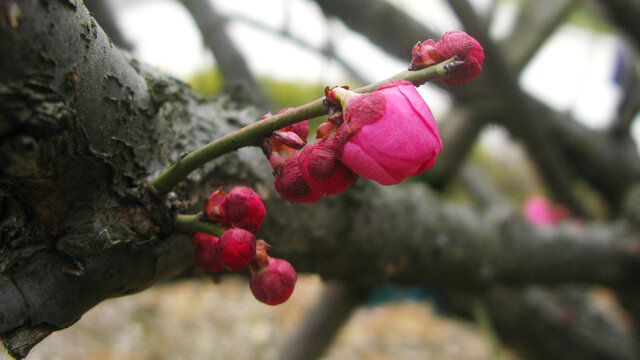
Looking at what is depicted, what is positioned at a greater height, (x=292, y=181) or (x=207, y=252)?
(x=292, y=181)

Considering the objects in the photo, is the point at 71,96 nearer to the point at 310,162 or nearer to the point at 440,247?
the point at 310,162

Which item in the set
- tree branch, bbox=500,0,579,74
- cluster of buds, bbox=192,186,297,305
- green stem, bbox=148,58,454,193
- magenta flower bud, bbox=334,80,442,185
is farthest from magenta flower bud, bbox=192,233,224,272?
tree branch, bbox=500,0,579,74

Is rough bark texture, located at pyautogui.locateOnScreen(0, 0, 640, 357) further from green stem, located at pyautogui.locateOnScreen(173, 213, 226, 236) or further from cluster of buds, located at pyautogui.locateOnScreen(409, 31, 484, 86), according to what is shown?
cluster of buds, located at pyautogui.locateOnScreen(409, 31, 484, 86)

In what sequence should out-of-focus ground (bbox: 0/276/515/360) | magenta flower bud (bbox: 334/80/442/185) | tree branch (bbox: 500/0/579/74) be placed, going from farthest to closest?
out-of-focus ground (bbox: 0/276/515/360) < tree branch (bbox: 500/0/579/74) < magenta flower bud (bbox: 334/80/442/185)

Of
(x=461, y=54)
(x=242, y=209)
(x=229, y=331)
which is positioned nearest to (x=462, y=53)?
(x=461, y=54)

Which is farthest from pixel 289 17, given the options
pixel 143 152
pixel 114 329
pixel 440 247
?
pixel 114 329

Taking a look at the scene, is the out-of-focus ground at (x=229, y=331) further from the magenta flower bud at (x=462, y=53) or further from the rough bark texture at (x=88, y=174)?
the magenta flower bud at (x=462, y=53)

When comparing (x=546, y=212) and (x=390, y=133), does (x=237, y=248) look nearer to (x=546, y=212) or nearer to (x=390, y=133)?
(x=390, y=133)
